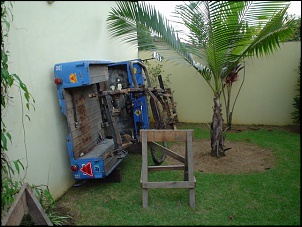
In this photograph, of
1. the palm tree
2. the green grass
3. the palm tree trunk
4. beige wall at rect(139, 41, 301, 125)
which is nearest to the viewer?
the green grass

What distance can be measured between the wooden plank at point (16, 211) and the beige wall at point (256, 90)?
622cm

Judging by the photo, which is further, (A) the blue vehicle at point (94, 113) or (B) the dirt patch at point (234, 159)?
(B) the dirt patch at point (234, 159)

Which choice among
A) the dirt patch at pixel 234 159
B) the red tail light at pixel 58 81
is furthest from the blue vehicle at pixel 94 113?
the dirt patch at pixel 234 159

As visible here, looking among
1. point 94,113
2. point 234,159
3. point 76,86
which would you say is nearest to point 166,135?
point 76,86

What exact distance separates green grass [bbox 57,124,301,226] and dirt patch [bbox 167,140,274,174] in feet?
0.69

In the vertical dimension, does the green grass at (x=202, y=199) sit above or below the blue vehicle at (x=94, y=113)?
below

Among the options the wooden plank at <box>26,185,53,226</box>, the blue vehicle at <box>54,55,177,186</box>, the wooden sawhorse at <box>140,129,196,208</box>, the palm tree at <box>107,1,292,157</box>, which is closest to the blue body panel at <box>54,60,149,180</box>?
the blue vehicle at <box>54,55,177,186</box>

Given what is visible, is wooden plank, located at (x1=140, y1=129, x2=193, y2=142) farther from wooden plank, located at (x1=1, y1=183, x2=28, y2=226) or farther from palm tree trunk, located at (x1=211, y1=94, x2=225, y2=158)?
palm tree trunk, located at (x1=211, y1=94, x2=225, y2=158)

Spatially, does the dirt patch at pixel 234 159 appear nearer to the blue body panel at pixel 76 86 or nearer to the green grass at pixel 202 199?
the green grass at pixel 202 199

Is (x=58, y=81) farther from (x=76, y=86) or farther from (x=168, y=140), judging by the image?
(x=168, y=140)

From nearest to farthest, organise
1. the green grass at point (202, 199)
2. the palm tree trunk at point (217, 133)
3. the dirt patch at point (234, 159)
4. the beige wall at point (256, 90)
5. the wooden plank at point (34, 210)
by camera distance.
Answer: the wooden plank at point (34, 210) < the green grass at point (202, 199) < the dirt patch at point (234, 159) < the palm tree trunk at point (217, 133) < the beige wall at point (256, 90)

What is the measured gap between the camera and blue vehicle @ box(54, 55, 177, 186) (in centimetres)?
347

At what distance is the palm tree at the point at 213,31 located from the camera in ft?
11.1

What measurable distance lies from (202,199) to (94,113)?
2.32 m
